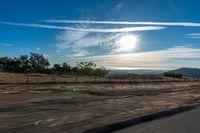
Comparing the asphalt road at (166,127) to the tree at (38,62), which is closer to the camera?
the asphalt road at (166,127)

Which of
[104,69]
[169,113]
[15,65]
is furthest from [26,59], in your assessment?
[169,113]

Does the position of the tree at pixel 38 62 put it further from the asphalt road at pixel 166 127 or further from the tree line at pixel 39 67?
the asphalt road at pixel 166 127

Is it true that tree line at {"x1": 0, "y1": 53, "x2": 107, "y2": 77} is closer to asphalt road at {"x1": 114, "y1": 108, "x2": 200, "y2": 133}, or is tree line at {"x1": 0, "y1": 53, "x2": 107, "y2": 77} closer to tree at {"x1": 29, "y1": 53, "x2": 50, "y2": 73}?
tree at {"x1": 29, "y1": 53, "x2": 50, "y2": 73}

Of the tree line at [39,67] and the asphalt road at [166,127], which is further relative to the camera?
the tree line at [39,67]

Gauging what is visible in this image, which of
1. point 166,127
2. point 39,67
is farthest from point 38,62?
point 166,127

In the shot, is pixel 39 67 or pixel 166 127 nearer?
pixel 166 127

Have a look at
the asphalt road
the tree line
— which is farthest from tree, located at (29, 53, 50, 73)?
the asphalt road

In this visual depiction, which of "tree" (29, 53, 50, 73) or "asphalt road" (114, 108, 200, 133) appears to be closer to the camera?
"asphalt road" (114, 108, 200, 133)

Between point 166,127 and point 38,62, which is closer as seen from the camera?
point 166,127

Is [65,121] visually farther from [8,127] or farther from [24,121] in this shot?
[8,127]

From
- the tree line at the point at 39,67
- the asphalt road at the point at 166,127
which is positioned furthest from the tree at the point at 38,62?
the asphalt road at the point at 166,127

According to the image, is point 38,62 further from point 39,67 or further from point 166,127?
point 166,127

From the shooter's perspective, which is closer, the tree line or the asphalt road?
the asphalt road

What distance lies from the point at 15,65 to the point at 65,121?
109m
